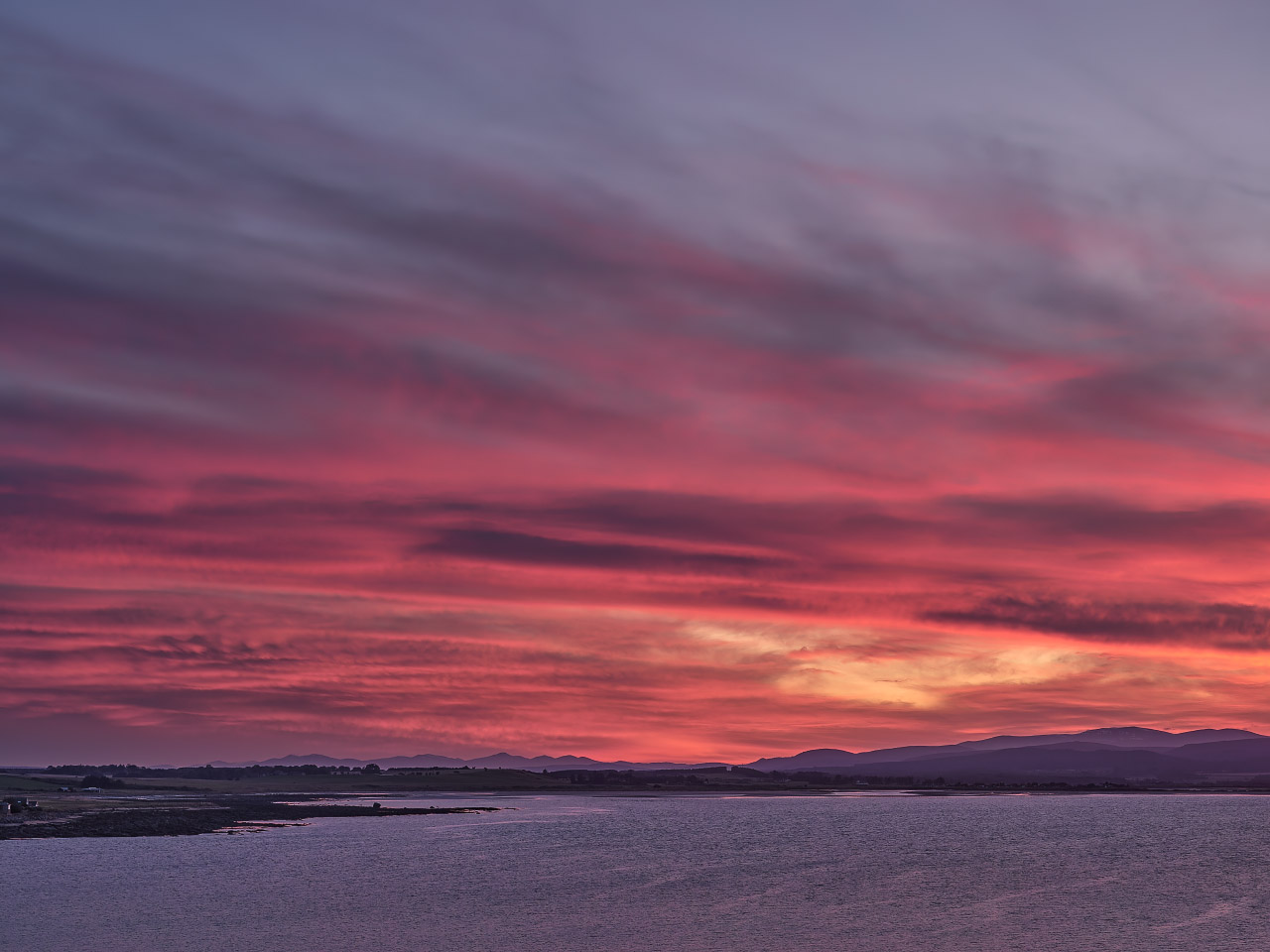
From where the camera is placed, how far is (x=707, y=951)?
61750 millimetres

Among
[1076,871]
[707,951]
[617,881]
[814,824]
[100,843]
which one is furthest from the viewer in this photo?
[814,824]

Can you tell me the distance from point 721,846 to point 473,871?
43.3m

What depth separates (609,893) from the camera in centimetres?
8581

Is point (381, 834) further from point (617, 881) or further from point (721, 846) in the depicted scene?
point (617, 881)

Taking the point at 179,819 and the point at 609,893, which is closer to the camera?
the point at 609,893

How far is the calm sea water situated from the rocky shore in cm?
397

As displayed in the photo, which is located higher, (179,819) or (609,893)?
(179,819)

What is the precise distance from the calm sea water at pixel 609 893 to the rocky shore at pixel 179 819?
3.97 meters

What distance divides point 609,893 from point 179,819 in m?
78.2

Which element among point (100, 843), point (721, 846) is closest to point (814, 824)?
point (721, 846)

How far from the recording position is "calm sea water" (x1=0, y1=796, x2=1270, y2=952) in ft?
216

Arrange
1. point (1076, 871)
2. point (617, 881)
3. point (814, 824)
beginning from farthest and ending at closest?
1. point (814, 824)
2. point (1076, 871)
3. point (617, 881)

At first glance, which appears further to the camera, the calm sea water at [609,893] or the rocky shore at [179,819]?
the rocky shore at [179,819]

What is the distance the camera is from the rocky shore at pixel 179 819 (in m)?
124
